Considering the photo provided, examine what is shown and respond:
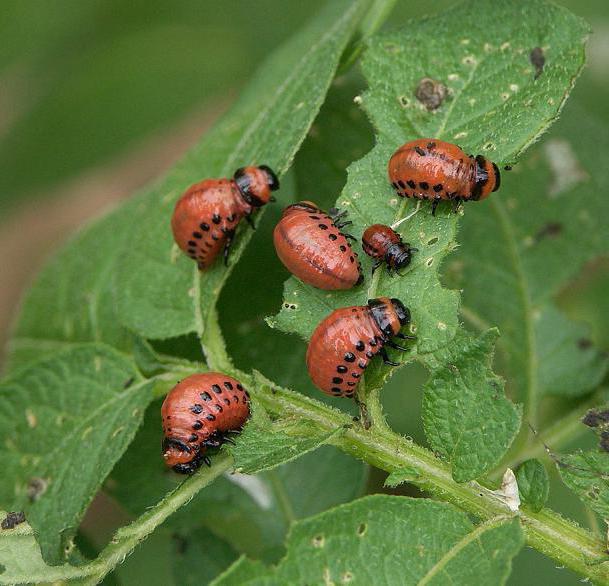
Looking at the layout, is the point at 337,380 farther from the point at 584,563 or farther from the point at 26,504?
the point at 26,504

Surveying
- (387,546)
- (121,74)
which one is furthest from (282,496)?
(121,74)

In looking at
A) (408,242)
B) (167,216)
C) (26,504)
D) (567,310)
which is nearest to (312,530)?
(408,242)

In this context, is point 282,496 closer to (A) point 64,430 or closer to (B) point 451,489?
(A) point 64,430

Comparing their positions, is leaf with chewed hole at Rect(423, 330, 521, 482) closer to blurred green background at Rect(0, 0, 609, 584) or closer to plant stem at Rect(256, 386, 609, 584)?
plant stem at Rect(256, 386, 609, 584)

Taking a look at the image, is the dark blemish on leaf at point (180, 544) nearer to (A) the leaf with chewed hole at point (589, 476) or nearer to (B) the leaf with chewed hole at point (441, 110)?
(B) the leaf with chewed hole at point (441, 110)

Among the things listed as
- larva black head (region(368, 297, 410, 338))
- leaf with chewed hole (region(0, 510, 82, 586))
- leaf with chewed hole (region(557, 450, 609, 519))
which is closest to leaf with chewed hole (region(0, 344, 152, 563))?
leaf with chewed hole (region(0, 510, 82, 586))

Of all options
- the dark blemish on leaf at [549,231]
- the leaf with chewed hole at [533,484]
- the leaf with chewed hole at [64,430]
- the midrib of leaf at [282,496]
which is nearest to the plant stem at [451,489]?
the leaf with chewed hole at [533,484]

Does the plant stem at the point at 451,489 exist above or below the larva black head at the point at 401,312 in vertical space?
below
